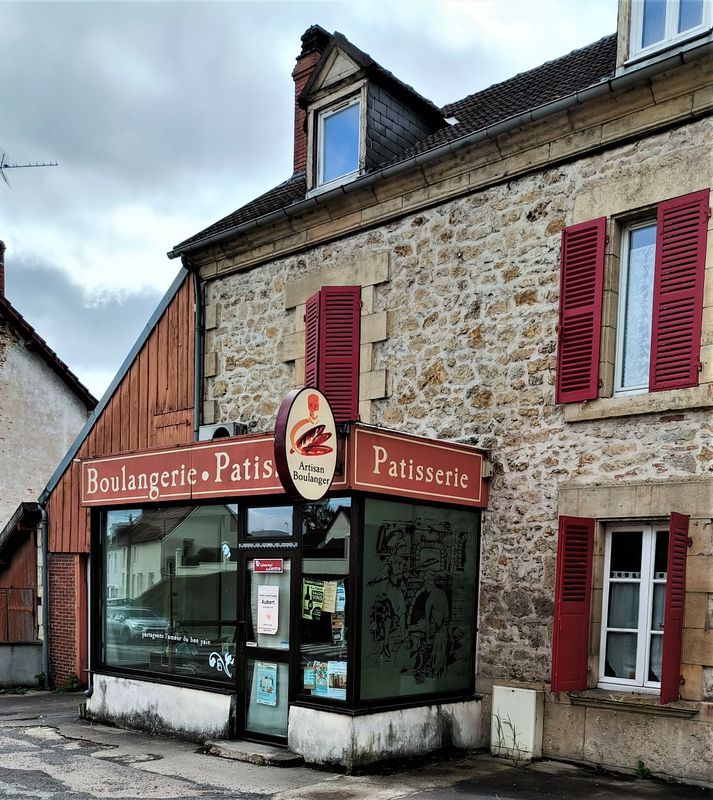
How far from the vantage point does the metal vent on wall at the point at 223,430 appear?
1102cm

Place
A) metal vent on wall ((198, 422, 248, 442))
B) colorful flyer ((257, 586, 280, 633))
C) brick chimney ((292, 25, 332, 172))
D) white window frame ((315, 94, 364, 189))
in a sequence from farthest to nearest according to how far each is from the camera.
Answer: brick chimney ((292, 25, 332, 172)), metal vent on wall ((198, 422, 248, 442)), white window frame ((315, 94, 364, 189)), colorful flyer ((257, 586, 280, 633))

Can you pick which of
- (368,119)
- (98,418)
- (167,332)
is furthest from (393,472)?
(98,418)

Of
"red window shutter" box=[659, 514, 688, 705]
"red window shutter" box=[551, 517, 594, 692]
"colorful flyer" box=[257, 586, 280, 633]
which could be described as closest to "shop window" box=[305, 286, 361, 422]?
"colorful flyer" box=[257, 586, 280, 633]

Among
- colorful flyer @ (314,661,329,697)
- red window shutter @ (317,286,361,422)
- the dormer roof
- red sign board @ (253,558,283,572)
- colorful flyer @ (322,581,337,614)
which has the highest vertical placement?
the dormer roof

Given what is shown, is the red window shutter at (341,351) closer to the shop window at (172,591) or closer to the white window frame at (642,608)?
the shop window at (172,591)

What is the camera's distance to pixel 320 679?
25.3ft

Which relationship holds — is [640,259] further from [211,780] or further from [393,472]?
[211,780]

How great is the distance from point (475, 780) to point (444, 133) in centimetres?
703

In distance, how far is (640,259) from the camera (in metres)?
7.95

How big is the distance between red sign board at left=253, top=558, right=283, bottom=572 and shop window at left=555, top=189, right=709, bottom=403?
300 cm

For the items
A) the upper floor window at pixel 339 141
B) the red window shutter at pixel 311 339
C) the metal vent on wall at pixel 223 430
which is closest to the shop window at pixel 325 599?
the red window shutter at pixel 311 339

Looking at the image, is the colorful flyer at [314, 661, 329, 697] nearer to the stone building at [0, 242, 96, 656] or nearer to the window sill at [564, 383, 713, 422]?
the window sill at [564, 383, 713, 422]

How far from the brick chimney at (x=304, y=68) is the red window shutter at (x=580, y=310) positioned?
19.4 feet

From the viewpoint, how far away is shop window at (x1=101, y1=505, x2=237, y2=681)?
894 cm
